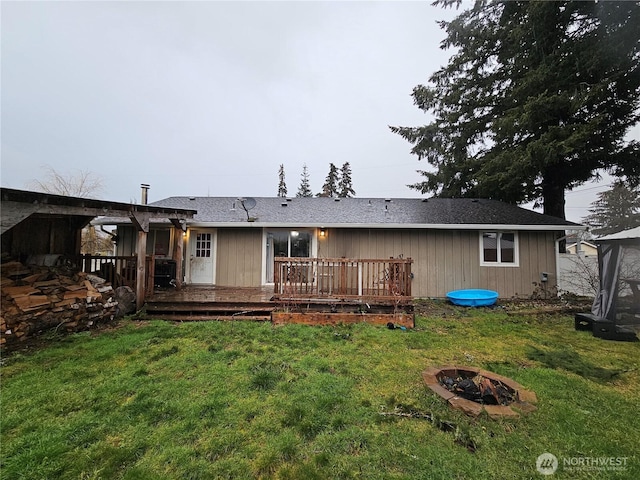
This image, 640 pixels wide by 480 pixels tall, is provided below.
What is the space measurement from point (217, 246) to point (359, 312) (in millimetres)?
5455

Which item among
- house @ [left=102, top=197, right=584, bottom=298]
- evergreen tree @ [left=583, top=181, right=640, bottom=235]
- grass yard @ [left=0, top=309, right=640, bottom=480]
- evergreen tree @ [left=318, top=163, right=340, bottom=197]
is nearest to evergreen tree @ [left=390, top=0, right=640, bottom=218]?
house @ [left=102, top=197, right=584, bottom=298]

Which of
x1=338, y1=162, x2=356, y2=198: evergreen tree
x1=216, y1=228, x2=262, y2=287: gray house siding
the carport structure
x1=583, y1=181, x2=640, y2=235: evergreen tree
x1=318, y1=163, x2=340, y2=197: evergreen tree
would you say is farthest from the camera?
x1=318, y1=163, x2=340, y2=197: evergreen tree

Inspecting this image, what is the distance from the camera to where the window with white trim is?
813cm

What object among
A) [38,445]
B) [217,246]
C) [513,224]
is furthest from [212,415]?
[513,224]

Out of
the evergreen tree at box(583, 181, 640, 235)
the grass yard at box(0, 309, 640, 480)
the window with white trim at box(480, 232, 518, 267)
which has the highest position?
the evergreen tree at box(583, 181, 640, 235)

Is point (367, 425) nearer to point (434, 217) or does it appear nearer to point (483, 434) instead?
point (483, 434)

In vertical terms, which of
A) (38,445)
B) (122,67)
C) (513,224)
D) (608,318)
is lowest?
(38,445)

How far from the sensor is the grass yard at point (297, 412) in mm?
1862

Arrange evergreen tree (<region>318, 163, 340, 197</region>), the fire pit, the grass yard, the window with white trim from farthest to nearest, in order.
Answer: evergreen tree (<region>318, 163, 340, 197</region>), the window with white trim, the fire pit, the grass yard

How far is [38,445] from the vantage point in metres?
2.05

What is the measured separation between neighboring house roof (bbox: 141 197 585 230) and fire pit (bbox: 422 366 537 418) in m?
5.15

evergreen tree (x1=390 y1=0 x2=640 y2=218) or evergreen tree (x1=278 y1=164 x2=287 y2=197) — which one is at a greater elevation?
evergreen tree (x1=278 y1=164 x2=287 y2=197)

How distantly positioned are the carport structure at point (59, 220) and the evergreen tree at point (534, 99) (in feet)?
37.1

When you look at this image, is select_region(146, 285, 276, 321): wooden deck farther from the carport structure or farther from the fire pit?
the fire pit
